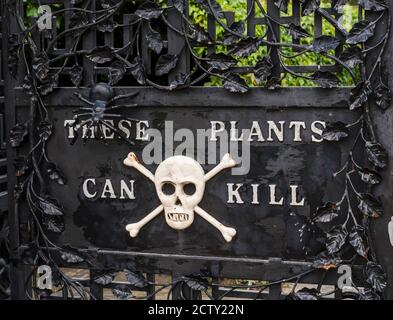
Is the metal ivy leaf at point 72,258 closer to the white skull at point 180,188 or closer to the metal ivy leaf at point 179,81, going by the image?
the white skull at point 180,188

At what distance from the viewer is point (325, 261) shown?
284 cm

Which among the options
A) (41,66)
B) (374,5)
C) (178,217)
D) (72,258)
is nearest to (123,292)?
(72,258)

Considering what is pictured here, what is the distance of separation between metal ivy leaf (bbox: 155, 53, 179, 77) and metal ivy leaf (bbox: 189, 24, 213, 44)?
0.43 feet

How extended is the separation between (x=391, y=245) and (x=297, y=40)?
104 cm

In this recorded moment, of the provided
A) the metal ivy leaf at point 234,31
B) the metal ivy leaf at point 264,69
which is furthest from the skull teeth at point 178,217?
the metal ivy leaf at point 234,31

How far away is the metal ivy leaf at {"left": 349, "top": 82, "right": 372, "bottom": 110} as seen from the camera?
2752 mm

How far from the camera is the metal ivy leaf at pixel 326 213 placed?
284cm

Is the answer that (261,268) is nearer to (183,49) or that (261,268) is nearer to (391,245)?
(391,245)

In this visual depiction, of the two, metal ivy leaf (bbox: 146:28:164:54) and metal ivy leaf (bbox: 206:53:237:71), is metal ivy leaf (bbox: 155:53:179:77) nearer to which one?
metal ivy leaf (bbox: 146:28:164:54)

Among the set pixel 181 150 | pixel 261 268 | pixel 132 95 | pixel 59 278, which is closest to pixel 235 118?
pixel 181 150

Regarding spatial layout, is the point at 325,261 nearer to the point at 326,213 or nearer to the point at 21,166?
the point at 326,213

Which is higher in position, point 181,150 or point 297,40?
point 297,40

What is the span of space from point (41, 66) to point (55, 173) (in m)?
Result: 0.56
